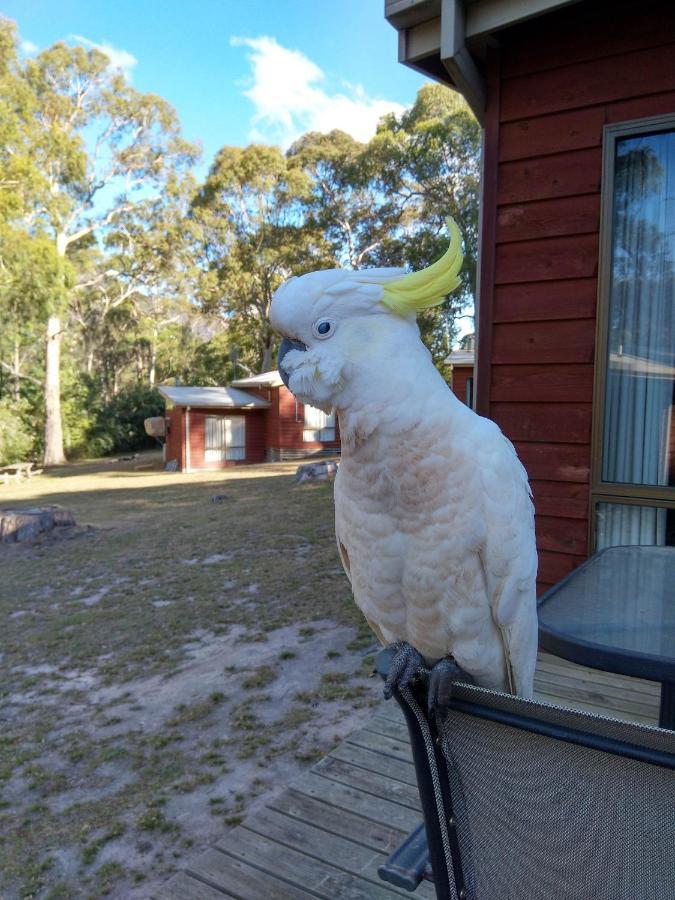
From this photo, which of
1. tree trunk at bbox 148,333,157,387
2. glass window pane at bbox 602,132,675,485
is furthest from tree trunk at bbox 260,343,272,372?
glass window pane at bbox 602,132,675,485

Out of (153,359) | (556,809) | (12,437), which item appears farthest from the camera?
(153,359)

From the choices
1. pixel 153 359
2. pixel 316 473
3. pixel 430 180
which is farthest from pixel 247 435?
pixel 153 359

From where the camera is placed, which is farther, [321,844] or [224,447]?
[224,447]

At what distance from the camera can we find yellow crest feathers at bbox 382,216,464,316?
1073 mm

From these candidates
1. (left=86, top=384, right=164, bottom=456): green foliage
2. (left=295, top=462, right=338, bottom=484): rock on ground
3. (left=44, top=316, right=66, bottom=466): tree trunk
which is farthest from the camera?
(left=86, top=384, right=164, bottom=456): green foliage

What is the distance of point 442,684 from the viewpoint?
0.85 metres

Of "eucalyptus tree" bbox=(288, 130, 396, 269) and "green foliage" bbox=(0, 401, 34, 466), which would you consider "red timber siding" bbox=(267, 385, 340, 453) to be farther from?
"green foliage" bbox=(0, 401, 34, 466)

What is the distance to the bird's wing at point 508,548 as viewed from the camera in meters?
1.10

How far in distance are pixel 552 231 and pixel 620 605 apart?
6.02 feet

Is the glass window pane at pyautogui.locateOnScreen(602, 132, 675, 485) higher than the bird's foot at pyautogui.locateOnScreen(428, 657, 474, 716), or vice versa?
the glass window pane at pyautogui.locateOnScreen(602, 132, 675, 485)

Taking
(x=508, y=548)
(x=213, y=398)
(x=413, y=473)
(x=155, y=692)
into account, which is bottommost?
(x=155, y=692)

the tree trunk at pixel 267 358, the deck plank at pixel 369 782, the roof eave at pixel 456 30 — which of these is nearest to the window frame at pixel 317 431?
the tree trunk at pixel 267 358

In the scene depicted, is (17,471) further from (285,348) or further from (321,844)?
(285,348)

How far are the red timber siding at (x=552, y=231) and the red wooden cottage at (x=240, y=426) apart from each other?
11.9 metres
